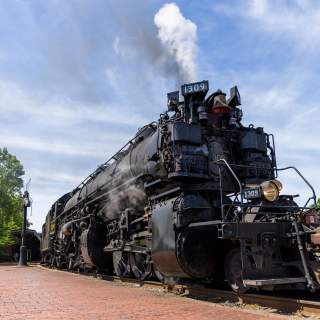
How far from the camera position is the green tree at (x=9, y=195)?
38281 millimetres

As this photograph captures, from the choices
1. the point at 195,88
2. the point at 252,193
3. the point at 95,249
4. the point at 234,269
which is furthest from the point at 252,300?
the point at 95,249

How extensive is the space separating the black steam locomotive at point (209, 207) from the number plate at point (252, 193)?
17 mm

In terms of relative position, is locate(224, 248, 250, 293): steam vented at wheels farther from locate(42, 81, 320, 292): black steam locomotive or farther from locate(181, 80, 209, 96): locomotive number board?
locate(181, 80, 209, 96): locomotive number board

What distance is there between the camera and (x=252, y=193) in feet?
24.6

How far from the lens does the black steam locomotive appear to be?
6859 mm

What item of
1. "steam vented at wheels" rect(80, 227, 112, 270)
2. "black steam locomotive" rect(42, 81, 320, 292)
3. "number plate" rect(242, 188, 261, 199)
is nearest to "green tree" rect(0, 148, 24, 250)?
"steam vented at wheels" rect(80, 227, 112, 270)

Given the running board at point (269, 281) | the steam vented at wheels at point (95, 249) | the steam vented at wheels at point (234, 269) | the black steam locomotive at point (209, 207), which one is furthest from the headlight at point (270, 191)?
the steam vented at wheels at point (95, 249)

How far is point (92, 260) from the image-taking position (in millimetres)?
13203

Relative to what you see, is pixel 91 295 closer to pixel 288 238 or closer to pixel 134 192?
pixel 134 192

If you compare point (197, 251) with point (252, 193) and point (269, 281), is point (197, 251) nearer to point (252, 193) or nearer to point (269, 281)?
point (252, 193)

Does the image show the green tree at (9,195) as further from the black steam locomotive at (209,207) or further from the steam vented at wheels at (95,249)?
the black steam locomotive at (209,207)

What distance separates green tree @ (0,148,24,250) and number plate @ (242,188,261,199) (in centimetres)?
3350

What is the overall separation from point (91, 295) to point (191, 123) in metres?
3.76

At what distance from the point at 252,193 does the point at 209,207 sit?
90cm
